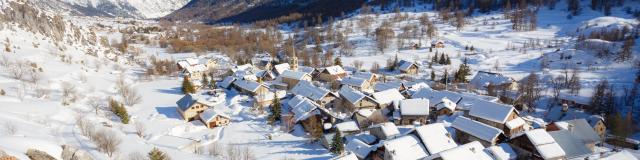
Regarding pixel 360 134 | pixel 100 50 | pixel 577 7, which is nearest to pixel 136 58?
pixel 100 50

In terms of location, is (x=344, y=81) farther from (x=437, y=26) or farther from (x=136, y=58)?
(x=437, y=26)

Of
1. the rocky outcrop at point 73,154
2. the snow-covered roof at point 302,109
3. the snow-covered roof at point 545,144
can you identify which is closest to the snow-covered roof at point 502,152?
the snow-covered roof at point 545,144

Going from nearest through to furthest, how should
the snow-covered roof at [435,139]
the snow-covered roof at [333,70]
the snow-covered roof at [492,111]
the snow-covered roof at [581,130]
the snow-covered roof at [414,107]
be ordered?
the snow-covered roof at [435,139], the snow-covered roof at [581,130], the snow-covered roof at [492,111], the snow-covered roof at [414,107], the snow-covered roof at [333,70]

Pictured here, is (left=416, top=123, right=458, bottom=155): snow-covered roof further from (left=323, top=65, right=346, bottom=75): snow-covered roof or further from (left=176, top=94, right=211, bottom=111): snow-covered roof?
(left=323, top=65, right=346, bottom=75): snow-covered roof

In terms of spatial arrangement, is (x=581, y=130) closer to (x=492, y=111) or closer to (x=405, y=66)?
(x=492, y=111)

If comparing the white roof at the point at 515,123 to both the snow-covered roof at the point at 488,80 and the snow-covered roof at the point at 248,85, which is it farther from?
the snow-covered roof at the point at 248,85

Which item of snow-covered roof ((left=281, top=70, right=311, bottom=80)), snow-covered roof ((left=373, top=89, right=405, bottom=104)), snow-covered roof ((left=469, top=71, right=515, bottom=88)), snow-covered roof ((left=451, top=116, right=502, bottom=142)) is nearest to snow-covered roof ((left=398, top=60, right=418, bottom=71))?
snow-covered roof ((left=469, top=71, right=515, bottom=88))
